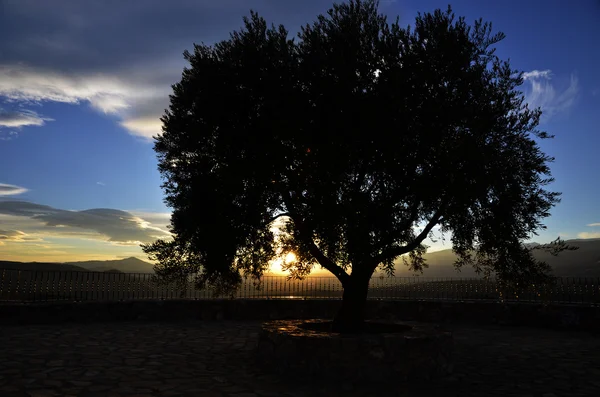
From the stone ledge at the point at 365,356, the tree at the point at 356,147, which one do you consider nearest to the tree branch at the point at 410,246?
the tree at the point at 356,147

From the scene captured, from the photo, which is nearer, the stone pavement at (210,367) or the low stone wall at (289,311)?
the stone pavement at (210,367)

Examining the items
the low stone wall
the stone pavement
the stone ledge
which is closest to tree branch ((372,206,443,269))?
the stone ledge

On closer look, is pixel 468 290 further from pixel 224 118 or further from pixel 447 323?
pixel 224 118

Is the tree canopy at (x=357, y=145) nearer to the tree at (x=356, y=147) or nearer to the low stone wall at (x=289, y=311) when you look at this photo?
the tree at (x=356, y=147)

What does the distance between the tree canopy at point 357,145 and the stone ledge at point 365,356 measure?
1.70m

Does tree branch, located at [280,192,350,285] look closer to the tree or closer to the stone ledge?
the tree

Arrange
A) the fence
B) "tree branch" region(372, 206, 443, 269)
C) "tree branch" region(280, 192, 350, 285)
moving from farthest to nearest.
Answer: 1. the fence
2. "tree branch" region(372, 206, 443, 269)
3. "tree branch" region(280, 192, 350, 285)

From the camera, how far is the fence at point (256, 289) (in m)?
15.9

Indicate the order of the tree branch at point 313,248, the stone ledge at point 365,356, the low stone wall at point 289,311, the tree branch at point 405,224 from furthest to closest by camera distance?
the low stone wall at point 289,311, the tree branch at point 313,248, the tree branch at point 405,224, the stone ledge at point 365,356

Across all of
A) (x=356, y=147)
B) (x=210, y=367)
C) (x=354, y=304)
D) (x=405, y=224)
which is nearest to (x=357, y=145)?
(x=356, y=147)

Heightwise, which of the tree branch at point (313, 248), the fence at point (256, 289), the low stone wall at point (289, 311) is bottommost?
the low stone wall at point (289, 311)

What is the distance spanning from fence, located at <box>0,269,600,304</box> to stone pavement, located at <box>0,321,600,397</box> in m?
1.53

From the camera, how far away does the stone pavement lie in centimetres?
797

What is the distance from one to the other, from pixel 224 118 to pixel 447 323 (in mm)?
13426
